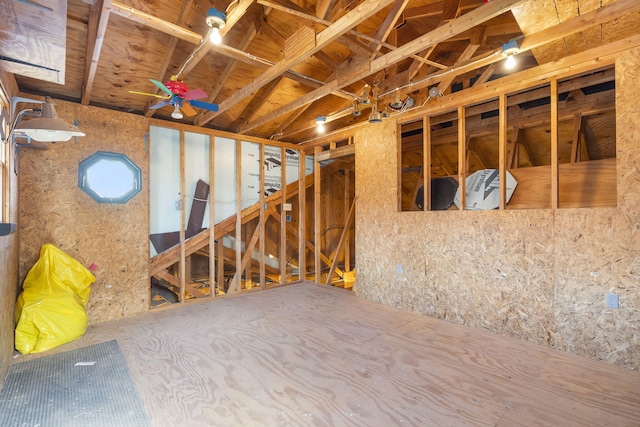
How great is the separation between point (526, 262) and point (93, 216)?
4841 mm

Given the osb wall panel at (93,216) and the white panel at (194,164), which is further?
the white panel at (194,164)

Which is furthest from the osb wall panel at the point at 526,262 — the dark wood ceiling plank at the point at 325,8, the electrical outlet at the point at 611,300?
the dark wood ceiling plank at the point at 325,8

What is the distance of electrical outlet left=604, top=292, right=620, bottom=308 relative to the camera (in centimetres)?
255

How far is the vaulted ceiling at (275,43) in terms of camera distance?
202 centimetres

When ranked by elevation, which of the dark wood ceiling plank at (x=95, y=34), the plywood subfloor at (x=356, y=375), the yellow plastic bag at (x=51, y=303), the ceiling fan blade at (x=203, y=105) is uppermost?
the dark wood ceiling plank at (x=95, y=34)

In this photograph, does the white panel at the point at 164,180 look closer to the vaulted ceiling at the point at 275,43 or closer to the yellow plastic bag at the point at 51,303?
the vaulted ceiling at the point at 275,43

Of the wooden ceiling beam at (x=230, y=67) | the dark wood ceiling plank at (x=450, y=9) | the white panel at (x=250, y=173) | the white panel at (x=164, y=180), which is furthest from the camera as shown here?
the white panel at (x=250, y=173)

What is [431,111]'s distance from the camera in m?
3.85

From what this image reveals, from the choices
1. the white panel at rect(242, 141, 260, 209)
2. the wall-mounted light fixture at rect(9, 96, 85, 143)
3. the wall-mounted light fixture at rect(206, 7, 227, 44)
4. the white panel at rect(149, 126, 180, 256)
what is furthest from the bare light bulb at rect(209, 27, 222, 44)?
the white panel at rect(242, 141, 260, 209)

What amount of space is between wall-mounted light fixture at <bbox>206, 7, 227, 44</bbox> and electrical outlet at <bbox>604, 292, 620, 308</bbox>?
3729 millimetres

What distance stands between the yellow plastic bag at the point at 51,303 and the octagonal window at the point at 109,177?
78 cm


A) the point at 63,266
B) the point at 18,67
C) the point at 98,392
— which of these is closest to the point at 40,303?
the point at 63,266

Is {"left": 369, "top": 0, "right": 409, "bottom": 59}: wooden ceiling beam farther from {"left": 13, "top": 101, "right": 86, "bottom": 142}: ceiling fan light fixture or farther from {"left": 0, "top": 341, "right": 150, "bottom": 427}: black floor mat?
{"left": 0, "top": 341, "right": 150, "bottom": 427}: black floor mat

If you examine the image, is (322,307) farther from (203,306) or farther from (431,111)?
(431,111)
